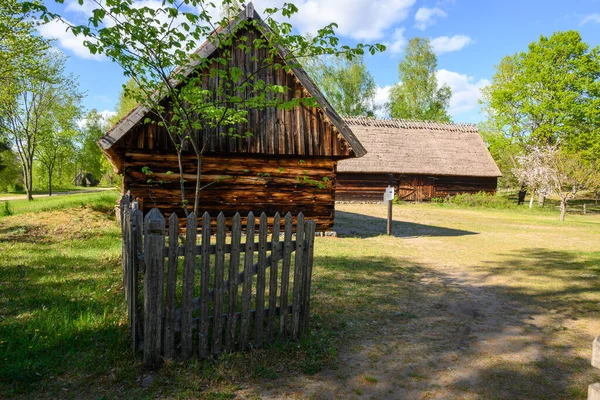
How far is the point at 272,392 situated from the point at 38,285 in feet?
15.1

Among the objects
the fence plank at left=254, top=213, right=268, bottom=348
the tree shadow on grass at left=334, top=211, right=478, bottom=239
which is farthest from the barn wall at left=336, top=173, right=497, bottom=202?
the fence plank at left=254, top=213, right=268, bottom=348

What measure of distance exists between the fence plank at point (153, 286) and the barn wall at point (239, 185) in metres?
6.94

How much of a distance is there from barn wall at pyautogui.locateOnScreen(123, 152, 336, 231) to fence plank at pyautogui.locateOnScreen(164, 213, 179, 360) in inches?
270

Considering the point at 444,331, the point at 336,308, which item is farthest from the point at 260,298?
the point at 444,331

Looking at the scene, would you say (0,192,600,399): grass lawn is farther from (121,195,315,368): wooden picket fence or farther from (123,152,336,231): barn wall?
(123,152,336,231): barn wall

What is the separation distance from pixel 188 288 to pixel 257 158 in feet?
25.9

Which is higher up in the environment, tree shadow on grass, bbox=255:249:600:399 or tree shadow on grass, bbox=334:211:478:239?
tree shadow on grass, bbox=334:211:478:239

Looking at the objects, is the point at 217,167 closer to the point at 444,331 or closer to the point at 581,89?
the point at 444,331

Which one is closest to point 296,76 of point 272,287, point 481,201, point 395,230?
point 395,230

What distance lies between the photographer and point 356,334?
15.2 feet

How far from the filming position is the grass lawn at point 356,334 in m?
3.39

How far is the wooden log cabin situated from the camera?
1037cm

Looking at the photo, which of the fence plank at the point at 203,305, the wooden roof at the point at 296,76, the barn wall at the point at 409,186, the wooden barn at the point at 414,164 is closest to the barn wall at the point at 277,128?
the wooden roof at the point at 296,76

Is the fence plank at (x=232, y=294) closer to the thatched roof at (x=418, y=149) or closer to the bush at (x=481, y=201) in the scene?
the thatched roof at (x=418, y=149)
